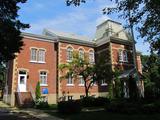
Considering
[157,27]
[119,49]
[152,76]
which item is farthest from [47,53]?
[152,76]

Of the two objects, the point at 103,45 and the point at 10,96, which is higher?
the point at 103,45

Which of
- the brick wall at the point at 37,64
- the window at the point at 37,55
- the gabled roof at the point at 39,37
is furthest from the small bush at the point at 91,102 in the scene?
the gabled roof at the point at 39,37

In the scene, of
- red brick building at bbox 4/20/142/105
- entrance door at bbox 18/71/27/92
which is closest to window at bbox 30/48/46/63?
red brick building at bbox 4/20/142/105

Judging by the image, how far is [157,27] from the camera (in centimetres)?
1686

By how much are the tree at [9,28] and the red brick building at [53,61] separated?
1409 cm

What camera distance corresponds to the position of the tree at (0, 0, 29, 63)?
53.0ft

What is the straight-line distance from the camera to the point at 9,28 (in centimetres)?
1638

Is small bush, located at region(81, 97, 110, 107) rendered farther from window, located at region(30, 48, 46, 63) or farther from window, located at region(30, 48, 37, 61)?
window, located at region(30, 48, 37, 61)

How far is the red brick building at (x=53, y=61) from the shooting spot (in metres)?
31.9

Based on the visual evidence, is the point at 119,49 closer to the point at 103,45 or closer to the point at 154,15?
the point at 103,45

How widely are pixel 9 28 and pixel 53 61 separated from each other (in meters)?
19.2

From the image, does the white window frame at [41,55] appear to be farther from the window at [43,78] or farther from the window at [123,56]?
the window at [123,56]

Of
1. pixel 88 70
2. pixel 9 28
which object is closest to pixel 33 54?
pixel 88 70

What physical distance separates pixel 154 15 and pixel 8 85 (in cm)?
2397
